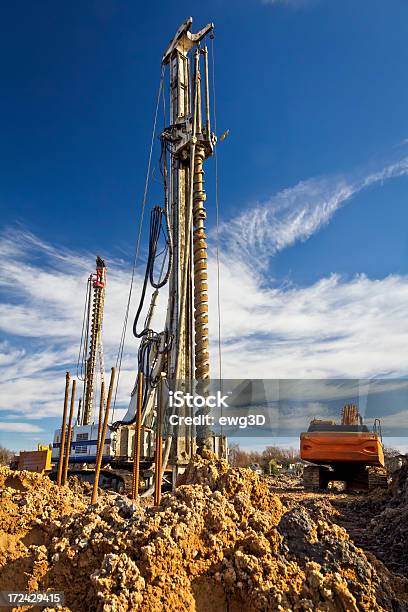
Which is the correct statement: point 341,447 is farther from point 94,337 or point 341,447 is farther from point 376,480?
point 94,337

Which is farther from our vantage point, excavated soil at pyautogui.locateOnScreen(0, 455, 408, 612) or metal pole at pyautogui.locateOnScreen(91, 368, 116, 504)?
metal pole at pyautogui.locateOnScreen(91, 368, 116, 504)

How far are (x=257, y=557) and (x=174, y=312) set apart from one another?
350 inches

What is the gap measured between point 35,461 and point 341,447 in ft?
31.0

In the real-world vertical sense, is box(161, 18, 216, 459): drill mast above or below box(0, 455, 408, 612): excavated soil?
above

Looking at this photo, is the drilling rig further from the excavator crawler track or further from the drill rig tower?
the excavator crawler track

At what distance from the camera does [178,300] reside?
474 inches

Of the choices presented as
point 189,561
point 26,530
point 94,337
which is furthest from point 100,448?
point 94,337

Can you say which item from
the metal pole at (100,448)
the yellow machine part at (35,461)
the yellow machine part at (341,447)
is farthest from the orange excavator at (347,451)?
the metal pole at (100,448)

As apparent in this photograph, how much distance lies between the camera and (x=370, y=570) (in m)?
3.71

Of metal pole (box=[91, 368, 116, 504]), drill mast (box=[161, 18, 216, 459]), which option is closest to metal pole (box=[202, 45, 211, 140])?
drill mast (box=[161, 18, 216, 459])

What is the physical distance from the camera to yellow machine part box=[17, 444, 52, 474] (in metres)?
15.6

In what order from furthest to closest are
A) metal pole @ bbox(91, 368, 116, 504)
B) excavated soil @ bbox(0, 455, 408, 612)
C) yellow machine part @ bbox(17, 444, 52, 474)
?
yellow machine part @ bbox(17, 444, 52, 474) → metal pole @ bbox(91, 368, 116, 504) → excavated soil @ bbox(0, 455, 408, 612)

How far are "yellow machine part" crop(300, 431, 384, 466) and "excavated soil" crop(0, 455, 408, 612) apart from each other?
9.42 metres

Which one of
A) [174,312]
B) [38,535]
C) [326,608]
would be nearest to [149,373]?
[174,312]
